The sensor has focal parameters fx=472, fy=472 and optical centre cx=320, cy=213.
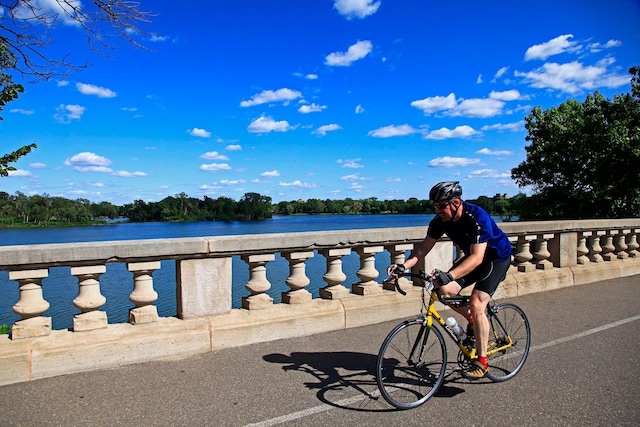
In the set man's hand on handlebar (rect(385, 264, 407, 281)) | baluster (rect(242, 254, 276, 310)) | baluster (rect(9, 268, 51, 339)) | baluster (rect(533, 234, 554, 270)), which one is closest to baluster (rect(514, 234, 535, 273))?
baluster (rect(533, 234, 554, 270))

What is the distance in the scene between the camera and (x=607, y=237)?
9453mm

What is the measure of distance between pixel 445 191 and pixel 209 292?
2.63 metres

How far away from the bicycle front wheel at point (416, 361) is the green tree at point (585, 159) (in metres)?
22.4

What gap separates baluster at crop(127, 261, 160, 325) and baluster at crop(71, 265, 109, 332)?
11.1 inches

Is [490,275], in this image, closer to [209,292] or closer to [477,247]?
[477,247]

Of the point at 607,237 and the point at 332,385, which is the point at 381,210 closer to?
the point at 607,237

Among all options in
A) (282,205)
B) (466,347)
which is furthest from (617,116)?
(282,205)

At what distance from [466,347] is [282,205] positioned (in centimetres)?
8133

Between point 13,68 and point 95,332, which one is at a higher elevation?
point 13,68

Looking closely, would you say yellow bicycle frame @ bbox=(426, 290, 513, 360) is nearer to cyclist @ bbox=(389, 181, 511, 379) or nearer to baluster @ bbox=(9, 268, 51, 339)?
cyclist @ bbox=(389, 181, 511, 379)

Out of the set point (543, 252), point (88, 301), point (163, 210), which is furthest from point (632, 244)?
point (163, 210)

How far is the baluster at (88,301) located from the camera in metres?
4.34

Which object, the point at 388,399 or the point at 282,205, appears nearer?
the point at 388,399

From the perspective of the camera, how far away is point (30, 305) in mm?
4145
